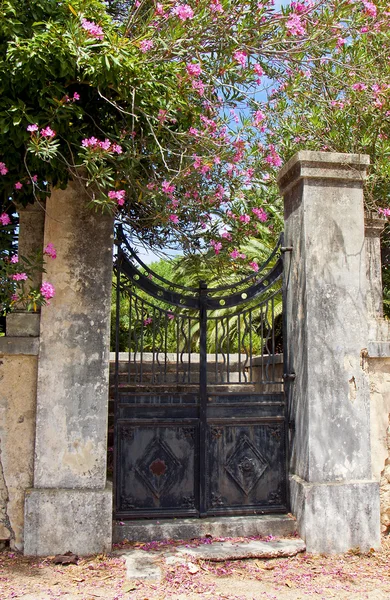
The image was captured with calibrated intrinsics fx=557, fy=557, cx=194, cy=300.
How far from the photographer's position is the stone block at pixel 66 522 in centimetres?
436

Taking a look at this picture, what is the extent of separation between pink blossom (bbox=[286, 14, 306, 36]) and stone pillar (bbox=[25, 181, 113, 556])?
2.09 m

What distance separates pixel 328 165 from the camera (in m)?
5.12

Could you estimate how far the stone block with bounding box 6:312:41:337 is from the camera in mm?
4562

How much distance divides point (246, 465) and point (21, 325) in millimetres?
2329

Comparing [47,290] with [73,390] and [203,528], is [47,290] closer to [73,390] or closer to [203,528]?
[73,390]

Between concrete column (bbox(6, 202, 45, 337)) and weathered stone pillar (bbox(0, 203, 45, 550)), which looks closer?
weathered stone pillar (bbox(0, 203, 45, 550))

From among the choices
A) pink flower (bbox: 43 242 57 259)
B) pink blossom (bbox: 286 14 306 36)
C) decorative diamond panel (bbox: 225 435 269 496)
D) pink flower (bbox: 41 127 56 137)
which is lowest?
decorative diamond panel (bbox: 225 435 269 496)

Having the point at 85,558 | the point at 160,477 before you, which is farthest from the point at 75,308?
the point at 85,558

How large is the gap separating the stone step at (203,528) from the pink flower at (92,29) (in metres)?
3.76

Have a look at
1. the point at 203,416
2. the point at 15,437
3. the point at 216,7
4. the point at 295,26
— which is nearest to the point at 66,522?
the point at 15,437

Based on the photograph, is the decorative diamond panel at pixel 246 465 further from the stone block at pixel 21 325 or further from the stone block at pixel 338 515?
the stone block at pixel 21 325

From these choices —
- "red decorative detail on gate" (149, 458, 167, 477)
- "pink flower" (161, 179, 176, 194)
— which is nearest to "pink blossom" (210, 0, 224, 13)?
"pink flower" (161, 179, 176, 194)

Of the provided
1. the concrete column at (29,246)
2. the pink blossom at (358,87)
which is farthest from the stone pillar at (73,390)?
the pink blossom at (358,87)

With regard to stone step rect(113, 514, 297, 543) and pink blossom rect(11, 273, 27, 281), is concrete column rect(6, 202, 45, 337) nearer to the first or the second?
pink blossom rect(11, 273, 27, 281)
